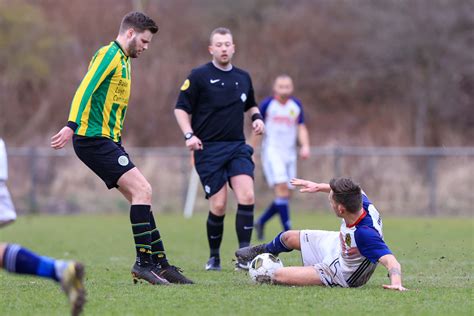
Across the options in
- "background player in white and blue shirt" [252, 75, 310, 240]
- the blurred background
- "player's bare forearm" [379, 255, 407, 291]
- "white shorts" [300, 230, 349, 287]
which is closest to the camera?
"player's bare forearm" [379, 255, 407, 291]

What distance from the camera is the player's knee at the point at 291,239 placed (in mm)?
7004

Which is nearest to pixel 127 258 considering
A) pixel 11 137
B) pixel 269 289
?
pixel 269 289

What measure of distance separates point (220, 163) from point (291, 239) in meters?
1.65

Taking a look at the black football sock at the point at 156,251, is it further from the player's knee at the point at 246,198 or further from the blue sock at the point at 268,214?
the blue sock at the point at 268,214

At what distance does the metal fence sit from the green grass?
8.66 meters

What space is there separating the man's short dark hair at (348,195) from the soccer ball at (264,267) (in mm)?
832

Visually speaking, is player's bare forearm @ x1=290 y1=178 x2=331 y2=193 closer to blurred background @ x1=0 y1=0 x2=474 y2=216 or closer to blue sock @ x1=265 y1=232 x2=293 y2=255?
blue sock @ x1=265 y1=232 x2=293 y2=255

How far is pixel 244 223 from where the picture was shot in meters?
→ 8.43

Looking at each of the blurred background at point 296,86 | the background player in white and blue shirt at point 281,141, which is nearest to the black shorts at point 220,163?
the background player in white and blue shirt at point 281,141

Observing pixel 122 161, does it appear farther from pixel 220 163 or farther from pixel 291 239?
pixel 220 163

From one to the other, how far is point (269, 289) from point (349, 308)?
1.03m

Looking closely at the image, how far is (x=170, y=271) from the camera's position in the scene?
277 inches

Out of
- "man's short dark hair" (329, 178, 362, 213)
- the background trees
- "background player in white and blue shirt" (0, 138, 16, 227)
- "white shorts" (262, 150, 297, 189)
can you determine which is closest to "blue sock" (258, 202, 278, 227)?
"white shorts" (262, 150, 297, 189)

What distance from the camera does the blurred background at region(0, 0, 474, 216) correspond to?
69.7ft
